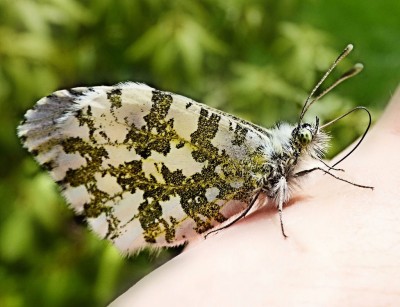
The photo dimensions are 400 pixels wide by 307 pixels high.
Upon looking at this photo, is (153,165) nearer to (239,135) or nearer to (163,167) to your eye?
(163,167)

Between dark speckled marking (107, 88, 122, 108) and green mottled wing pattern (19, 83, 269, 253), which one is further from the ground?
dark speckled marking (107, 88, 122, 108)

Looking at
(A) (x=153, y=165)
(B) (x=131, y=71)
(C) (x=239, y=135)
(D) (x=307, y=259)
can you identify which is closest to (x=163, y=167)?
(A) (x=153, y=165)

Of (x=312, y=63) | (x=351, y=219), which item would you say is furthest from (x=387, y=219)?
(x=312, y=63)

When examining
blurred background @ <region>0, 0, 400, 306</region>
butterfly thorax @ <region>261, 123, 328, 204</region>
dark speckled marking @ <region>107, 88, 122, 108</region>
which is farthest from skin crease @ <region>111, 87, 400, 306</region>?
blurred background @ <region>0, 0, 400, 306</region>

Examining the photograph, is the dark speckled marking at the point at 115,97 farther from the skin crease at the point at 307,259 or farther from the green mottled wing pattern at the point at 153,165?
the skin crease at the point at 307,259

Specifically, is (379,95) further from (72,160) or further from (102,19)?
(72,160)

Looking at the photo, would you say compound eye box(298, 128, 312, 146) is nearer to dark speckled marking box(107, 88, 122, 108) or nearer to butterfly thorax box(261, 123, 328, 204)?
butterfly thorax box(261, 123, 328, 204)
